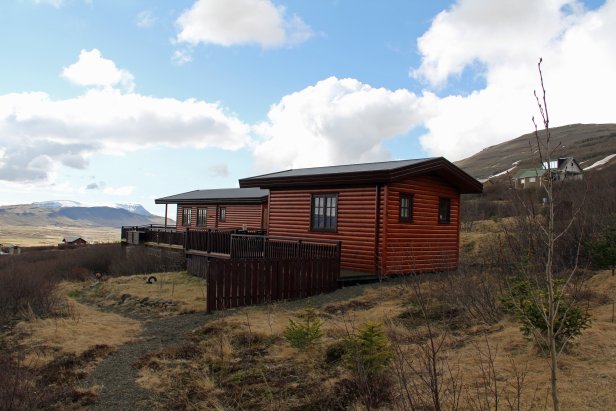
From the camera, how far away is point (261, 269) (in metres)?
11.7

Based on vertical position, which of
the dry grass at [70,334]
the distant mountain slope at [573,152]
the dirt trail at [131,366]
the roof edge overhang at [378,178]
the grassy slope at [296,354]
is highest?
the distant mountain slope at [573,152]

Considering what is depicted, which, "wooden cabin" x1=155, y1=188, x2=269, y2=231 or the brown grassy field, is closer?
the brown grassy field

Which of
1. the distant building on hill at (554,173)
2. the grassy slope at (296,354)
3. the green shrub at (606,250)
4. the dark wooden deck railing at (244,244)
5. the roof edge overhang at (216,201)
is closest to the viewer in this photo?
the distant building on hill at (554,173)

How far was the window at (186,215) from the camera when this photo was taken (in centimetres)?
3198

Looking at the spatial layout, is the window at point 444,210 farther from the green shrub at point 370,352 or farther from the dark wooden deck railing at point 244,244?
the green shrub at point 370,352

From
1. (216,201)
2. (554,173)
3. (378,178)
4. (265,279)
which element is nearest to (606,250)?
(378,178)

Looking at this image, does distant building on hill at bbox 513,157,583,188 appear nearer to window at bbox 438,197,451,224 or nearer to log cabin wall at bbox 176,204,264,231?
window at bbox 438,197,451,224

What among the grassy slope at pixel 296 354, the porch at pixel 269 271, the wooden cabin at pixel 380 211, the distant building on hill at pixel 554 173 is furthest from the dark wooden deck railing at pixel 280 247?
the distant building on hill at pixel 554 173

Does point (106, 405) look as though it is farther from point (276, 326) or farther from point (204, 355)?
point (276, 326)

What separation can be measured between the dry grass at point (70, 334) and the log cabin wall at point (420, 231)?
7667 millimetres

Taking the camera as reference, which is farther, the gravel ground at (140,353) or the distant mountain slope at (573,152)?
the distant mountain slope at (573,152)

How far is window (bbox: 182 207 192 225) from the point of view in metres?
32.0

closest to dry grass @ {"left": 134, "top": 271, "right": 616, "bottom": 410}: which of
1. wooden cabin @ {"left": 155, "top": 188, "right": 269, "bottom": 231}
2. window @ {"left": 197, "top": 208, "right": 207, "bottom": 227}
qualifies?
wooden cabin @ {"left": 155, "top": 188, "right": 269, "bottom": 231}

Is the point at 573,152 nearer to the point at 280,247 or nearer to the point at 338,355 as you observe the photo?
the point at 280,247
